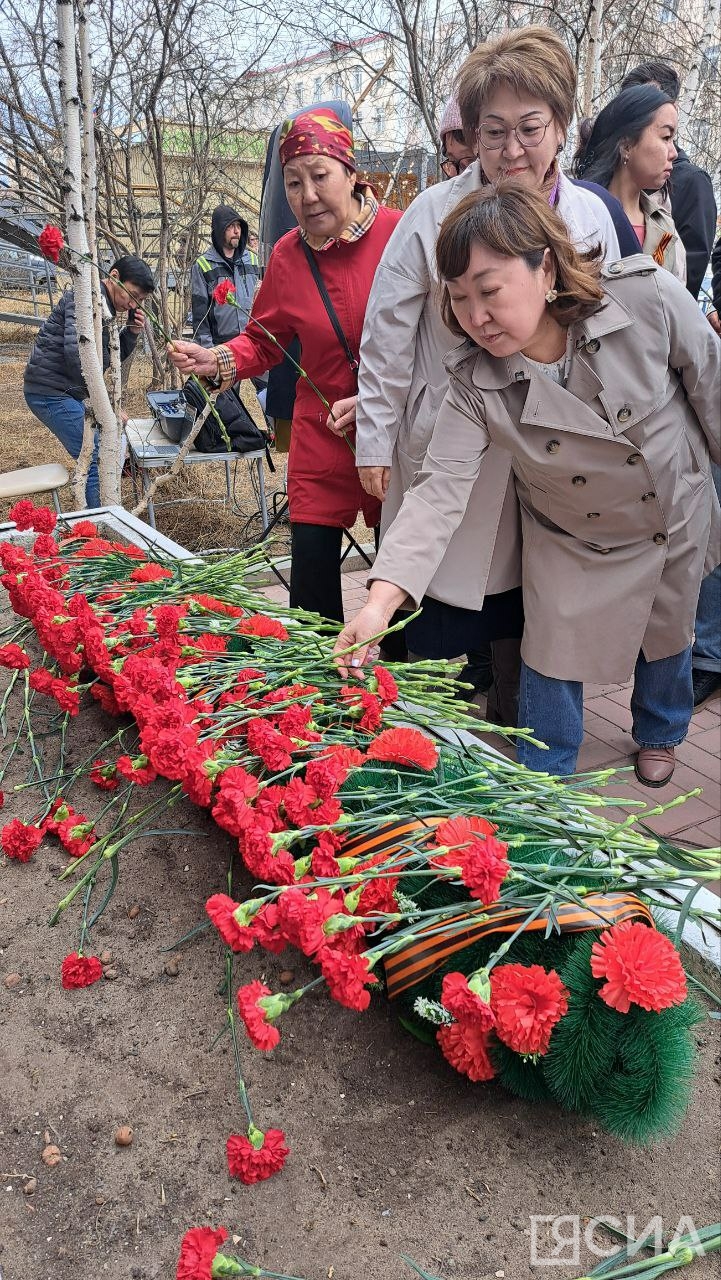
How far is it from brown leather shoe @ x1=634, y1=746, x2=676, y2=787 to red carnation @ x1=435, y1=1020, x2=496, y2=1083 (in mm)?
1574

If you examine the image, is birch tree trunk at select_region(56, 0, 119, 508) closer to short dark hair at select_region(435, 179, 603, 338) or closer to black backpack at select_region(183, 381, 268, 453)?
black backpack at select_region(183, 381, 268, 453)

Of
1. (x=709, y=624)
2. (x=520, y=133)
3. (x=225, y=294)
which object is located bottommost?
(x=709, y=624)

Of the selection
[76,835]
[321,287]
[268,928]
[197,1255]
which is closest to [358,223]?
[321,287]

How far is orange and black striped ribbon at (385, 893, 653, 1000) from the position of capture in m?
1.12

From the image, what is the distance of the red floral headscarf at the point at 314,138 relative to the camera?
219cm

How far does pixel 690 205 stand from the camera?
3.23 m

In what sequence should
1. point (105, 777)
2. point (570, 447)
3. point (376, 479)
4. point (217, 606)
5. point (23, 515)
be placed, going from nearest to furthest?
1. point (105, 777)
2. point (570, 447)
3. point (217, 606)
4. point (376, 479)
5. point (23, 515)

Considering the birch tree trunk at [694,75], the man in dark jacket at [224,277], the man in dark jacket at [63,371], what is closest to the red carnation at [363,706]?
the man in dark jacket at [63,371]

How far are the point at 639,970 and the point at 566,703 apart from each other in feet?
4.07

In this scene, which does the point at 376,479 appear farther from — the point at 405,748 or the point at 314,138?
the point at 405,748

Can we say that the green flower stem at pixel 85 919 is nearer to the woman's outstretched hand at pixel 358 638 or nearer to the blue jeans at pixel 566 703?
the woman's outstretched hand at pixel 358 638

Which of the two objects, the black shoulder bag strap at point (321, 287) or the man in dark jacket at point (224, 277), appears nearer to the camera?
the black shoulder bag strap at point (321, 287)

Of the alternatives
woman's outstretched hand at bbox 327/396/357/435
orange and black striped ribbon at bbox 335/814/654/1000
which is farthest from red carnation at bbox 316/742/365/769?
woman's outstretched hand at bbox 327/396/357/435

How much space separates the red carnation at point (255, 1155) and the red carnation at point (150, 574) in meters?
1.36
